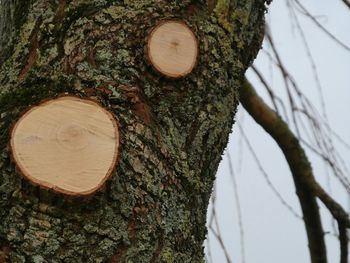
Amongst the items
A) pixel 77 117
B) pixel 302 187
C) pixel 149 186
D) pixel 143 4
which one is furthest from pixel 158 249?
pixel 302 187

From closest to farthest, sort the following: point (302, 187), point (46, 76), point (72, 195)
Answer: point (72, 195), point (46, 76), point (302, 187)

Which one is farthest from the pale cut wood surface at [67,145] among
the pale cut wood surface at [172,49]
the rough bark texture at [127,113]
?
the pale cut wood surface at [172,49]

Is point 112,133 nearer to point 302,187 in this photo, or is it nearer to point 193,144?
point 193,144

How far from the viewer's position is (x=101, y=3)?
981 millimetres

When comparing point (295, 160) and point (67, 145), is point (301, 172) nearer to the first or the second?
point (295, 160)

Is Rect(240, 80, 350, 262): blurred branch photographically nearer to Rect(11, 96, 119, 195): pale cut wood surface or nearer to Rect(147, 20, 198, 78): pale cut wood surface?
Rect(147, 20, 198, 78): pale cut wood surface

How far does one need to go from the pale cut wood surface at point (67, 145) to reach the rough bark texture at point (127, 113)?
0.05 ft

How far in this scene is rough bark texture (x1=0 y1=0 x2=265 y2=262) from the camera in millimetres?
824

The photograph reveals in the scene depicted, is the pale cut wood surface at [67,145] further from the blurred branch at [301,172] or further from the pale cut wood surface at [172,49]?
the blurred branch at [301,172]

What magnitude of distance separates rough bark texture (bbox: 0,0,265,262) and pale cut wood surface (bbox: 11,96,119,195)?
0.02m

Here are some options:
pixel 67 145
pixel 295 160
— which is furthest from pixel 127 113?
pixel 295 160

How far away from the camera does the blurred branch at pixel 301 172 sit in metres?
1.51

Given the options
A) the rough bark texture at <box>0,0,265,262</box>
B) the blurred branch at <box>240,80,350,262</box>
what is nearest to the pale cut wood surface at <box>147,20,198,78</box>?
the rough bark texture at <box>0,0,265,262</box>

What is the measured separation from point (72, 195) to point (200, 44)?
0.92 feet
